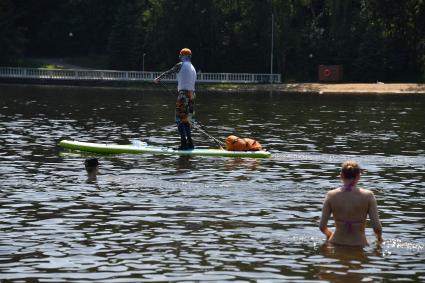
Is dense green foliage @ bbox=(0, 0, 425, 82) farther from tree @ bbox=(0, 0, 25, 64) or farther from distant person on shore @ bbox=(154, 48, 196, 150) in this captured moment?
distant person on shore @ bbox=(154, 48, 196, 150)

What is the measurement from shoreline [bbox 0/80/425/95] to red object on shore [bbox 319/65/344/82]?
8.44ft

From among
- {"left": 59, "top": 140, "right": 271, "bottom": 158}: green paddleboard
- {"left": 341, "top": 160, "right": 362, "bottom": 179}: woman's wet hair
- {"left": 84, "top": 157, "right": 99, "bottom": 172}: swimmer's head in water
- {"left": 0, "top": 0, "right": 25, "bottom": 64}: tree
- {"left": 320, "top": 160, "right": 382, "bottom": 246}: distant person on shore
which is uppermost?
{"left": 0, "top": 0, "right": 25, "bottom": 64}: tree

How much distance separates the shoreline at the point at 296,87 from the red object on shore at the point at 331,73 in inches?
101

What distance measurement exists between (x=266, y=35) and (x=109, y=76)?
52.4ft

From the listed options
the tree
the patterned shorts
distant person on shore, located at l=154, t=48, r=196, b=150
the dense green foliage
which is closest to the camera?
distant person on shore, located at l=154, t=48, r=196, b=150

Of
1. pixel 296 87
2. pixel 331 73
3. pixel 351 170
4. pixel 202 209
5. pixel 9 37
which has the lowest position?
pixel 296 87

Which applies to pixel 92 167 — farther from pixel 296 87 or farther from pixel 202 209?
pixel 296 87

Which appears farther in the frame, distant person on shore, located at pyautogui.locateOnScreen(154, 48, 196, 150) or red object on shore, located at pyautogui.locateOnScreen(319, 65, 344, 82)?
red object on shore, located at pyautogui.locateOnScreen(319, 65, 344, 82)

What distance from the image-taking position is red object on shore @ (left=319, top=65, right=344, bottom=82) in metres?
96.5

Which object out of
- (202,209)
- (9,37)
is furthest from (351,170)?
(9,37)

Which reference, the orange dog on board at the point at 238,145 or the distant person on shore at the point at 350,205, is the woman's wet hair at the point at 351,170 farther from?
the orange dog on board at the point at 238,145

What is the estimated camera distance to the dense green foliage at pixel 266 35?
9531 centimetres

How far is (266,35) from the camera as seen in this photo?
101000 mm

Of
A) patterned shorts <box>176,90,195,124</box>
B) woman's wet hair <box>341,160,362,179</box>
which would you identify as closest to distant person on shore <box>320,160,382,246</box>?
woman's wet hair <box>341,160,362,179</box>
